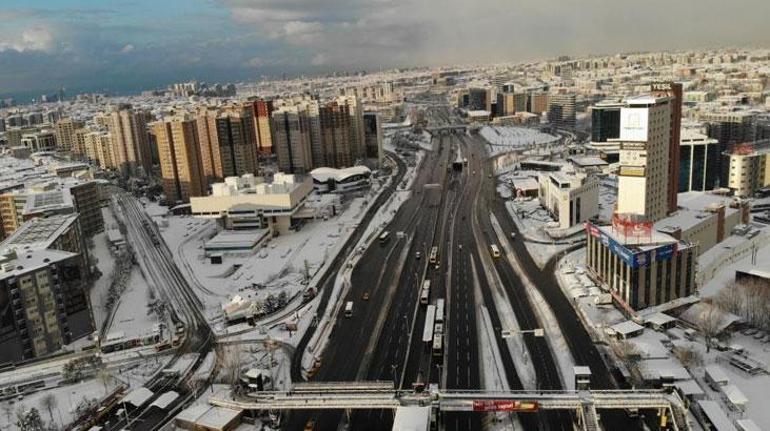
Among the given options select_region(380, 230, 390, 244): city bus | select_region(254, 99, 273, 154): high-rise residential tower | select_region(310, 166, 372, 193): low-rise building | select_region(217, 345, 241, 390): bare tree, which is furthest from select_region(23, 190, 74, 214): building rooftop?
select_region(254, 99, 273, 154): high-rise residential tower

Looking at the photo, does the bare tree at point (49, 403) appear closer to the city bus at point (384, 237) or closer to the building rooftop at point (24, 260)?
the building rooftop at point (24, 260)

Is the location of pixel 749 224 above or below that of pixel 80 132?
below

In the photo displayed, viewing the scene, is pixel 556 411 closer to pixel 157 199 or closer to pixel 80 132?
pixel 157 199

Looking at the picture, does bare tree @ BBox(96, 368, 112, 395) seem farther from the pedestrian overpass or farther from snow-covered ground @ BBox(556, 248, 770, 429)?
snow-covered ground @ BBox(556, 248, 770, 429)

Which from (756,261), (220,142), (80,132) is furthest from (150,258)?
(80,132)

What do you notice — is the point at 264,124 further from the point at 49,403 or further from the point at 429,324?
the point at 49,403

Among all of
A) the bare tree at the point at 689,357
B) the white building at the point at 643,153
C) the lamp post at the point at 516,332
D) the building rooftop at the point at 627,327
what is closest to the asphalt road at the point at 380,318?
the lamp post at the point at 516,332

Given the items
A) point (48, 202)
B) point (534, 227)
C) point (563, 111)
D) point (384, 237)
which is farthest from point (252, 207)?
point (563, 111)
